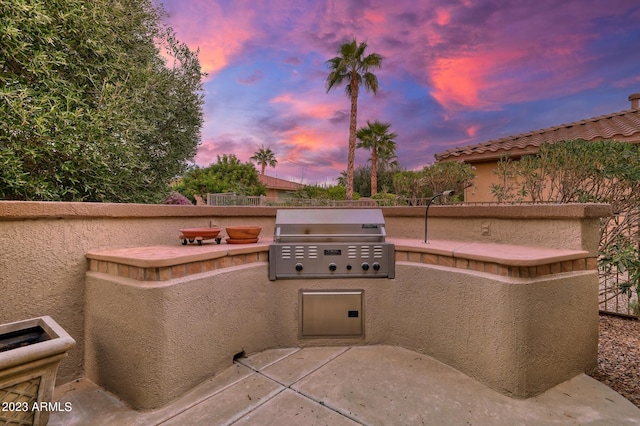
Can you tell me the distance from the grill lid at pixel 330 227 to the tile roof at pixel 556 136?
5.53 m

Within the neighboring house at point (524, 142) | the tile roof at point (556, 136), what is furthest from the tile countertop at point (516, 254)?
the tile roof at point (556, 136)

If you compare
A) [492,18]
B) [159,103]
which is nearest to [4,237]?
[159,103]

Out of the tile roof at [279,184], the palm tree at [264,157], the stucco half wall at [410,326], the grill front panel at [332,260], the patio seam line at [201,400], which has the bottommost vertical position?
the patio seam line at [201,400]

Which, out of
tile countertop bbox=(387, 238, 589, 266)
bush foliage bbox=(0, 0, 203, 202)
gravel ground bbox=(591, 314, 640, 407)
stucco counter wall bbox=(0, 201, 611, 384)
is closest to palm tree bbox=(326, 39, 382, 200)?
bush foliage bbox=(0, 0, 203, 202)

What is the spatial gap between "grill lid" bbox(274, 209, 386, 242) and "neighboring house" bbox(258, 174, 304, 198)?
905 inches

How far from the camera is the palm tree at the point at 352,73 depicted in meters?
14.9

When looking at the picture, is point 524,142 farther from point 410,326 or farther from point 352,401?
point 352,401

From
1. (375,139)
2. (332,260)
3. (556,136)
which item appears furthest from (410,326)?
(375,139)

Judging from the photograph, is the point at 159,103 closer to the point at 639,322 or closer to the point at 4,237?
the point at 4,237

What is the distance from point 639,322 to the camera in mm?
3178

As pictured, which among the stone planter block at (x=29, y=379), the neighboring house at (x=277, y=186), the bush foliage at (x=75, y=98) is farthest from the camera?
the neighboring house at (x=277, y=186)

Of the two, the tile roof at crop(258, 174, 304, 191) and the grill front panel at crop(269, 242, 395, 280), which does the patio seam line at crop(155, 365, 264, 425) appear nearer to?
the grill front panel at crop(269, 242, 395, 280)

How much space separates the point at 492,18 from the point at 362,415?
749 cm

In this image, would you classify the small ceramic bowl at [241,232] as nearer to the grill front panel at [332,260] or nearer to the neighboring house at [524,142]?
the grill front panel at [332,260]
